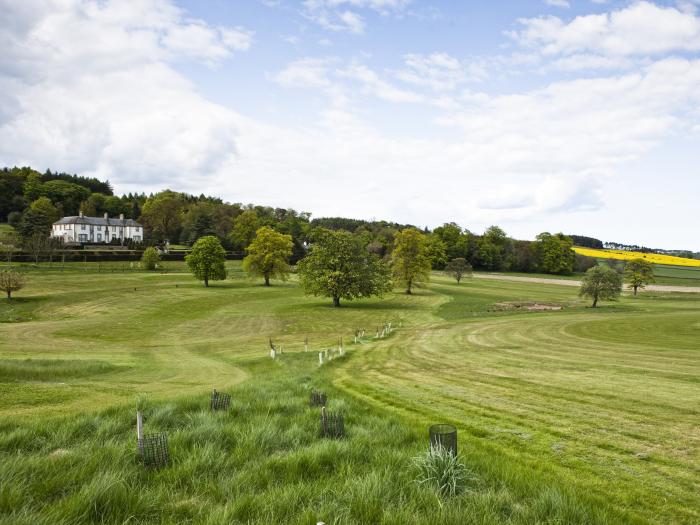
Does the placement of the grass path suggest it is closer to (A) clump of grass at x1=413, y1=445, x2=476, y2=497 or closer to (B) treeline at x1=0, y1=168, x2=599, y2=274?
(A) clump of grass at x1=413, y1=445, x2=476, y2=497

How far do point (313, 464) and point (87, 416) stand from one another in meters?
5.44

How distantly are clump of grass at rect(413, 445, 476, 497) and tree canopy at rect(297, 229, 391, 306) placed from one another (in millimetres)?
54809

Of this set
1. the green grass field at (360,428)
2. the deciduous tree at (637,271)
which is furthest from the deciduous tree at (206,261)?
the deciduous tree at (637,271)

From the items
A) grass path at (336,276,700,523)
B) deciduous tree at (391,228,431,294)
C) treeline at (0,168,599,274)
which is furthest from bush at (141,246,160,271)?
grass path at (336,276,700,523)

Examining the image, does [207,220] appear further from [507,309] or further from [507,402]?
[507,402]

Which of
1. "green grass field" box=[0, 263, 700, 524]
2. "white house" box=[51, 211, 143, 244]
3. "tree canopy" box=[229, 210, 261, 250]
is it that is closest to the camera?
"green grass field" box=[0, 263, 700, 524]

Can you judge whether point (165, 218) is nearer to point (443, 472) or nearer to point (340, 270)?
point (340, 270)

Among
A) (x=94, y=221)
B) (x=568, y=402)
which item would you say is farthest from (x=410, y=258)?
(x=94, y=221)

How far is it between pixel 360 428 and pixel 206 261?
7185cm

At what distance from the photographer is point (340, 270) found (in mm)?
64062

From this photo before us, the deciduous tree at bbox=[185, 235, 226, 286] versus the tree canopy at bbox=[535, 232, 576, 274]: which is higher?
the tree canopy at bbox=[535, 232, 576, 274]

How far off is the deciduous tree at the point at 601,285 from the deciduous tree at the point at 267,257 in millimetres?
51795

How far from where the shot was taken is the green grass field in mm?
5946

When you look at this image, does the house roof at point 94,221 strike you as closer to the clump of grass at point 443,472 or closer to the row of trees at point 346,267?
the row of trees at point 346,267
